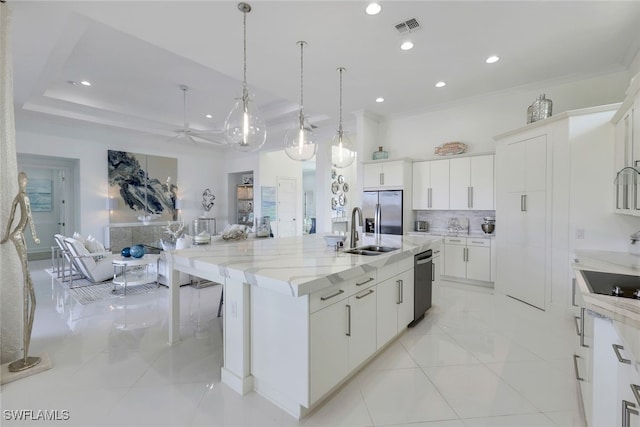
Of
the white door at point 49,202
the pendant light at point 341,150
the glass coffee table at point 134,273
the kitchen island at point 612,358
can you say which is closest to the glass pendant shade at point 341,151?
the pendant light at point 341,150

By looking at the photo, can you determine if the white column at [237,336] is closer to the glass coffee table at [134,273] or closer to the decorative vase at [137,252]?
the glass coffee table at [134,273]

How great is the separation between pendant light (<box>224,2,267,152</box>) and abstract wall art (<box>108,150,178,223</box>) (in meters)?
5.95

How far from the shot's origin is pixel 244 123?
2590mm

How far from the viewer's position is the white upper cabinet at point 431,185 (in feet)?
16.2

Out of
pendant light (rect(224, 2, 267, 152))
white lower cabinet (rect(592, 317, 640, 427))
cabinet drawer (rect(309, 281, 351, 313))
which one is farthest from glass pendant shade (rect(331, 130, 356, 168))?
white lower cabinet (rect(592, 317, 640, 427))

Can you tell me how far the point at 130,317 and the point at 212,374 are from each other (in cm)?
182

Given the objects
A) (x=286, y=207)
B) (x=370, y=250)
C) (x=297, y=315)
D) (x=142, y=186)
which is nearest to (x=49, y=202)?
(x=142, y=186)

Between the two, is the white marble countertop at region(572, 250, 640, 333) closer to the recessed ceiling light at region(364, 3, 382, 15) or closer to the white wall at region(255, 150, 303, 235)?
the recessed ceiling light at region(364, 3, 382, 15)

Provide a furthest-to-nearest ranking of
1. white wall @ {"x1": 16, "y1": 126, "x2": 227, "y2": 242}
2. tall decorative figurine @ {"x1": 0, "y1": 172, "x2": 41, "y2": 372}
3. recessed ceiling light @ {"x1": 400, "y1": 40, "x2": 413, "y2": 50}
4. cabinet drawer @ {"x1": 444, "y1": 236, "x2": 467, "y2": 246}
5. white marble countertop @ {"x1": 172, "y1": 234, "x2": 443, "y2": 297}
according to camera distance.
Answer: white wall @ {"x1": 16, "y1": 126, "x2": 227, "y2": 242}, cabinet drawer @ {"x1": 444, "y1": 236, "x2": 467, "y2": 246}, recessed ceiling light @ {"x1": 400, "y1": 40, "x2": 413, "y2": 50}, tall decorative figurine @ {"x1": 0, "y1": 172, "x2": 41, "y2": 372}, white marble countertop @ {"x1": 172, "y1": 234, "x2": 443, "y2": 297}

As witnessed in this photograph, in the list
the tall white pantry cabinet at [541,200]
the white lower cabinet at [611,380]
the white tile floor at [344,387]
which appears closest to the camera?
the white lower cabinet at [611,380]

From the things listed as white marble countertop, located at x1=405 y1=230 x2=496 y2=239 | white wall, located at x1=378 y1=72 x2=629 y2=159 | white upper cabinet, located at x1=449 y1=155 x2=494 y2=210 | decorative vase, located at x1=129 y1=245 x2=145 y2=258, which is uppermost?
white wall, located at x1=378 y1=72 x2=629 y2=159

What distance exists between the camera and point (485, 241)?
A: 14.4 ft

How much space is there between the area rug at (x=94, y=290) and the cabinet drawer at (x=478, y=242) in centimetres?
521

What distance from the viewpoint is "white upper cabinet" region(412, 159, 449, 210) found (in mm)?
4934
